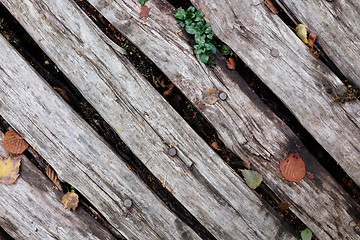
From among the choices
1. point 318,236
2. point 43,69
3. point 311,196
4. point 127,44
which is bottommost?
point 318,236

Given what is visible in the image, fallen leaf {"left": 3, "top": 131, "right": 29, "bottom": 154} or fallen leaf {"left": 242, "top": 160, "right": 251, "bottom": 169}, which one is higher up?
fallen leaf {"left": 3, "top": 131, "right": 29, "bottom": 154}

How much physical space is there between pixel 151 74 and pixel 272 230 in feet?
6.22

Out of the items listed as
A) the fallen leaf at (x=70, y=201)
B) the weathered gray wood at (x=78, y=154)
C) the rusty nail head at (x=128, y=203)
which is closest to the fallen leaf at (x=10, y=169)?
the weathered gray wood at (x=78, y=154)

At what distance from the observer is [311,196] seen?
8.50 feet

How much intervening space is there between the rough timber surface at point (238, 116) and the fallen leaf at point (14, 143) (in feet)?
4.67

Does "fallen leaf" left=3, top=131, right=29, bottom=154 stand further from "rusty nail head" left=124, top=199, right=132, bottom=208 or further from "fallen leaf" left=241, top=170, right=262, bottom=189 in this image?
"fallen leaf" left=241, top=170, right=262, bottom=189

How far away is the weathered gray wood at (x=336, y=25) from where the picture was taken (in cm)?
253

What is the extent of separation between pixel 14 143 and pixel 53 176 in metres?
0.48

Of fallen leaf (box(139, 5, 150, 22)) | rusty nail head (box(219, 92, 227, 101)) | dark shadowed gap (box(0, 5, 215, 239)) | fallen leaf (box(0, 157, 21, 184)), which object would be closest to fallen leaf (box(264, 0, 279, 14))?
rusty nail head (box(219, 92, 227, 101))

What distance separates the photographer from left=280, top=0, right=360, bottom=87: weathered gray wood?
2529 millimetres

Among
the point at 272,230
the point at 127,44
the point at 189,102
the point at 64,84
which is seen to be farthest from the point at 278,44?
the point at 64,84

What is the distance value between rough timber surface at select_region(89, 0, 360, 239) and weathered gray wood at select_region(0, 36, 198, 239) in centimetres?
91

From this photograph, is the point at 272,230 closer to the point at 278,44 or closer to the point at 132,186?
the point at 132,186

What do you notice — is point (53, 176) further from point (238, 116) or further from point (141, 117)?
point (238, 116)
